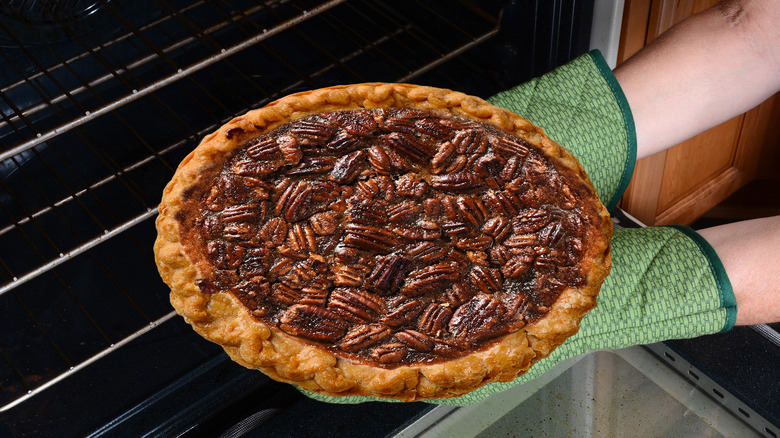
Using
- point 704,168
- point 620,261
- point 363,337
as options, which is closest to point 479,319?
point 363,337

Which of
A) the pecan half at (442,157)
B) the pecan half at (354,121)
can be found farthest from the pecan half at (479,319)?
the pecan half at (354,121)

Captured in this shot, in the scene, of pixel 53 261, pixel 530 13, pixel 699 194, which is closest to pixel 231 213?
pixel 53 261

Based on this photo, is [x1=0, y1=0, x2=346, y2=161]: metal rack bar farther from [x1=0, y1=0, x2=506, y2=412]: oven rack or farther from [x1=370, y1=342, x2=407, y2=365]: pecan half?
[x1=370, y1=342, x2=407, y2=365]: pecan half

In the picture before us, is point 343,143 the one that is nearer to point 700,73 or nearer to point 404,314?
point 404,314

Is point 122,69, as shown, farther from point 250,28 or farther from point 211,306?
point 211,306

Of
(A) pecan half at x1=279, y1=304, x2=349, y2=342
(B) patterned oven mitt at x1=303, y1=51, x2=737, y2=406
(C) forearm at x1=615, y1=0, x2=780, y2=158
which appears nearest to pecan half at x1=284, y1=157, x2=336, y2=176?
(A) pecan half at x1=279, y1=304, x2=349, y2=342

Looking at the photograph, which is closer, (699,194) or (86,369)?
(86,369)
